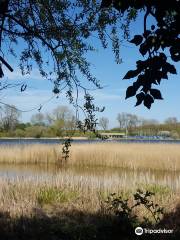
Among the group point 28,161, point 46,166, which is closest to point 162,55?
point 46,166

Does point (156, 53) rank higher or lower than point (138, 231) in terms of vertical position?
higher

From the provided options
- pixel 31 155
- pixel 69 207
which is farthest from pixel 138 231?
pixel 31 155

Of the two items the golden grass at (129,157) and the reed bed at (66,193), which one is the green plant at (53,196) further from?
the golden grass at (129,157)

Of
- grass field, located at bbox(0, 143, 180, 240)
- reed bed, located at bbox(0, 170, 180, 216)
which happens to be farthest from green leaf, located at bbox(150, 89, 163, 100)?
reed bed, located at bbox(0, 170, 180, 216)

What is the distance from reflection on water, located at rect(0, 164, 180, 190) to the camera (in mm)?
10078

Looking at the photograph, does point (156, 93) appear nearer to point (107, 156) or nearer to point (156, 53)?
point (156, 53)

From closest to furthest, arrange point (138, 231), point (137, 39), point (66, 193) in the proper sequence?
point (137, 39) < point (138, 231) < point (66, 193)

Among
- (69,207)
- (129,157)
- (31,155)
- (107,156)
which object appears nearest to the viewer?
(69,207)

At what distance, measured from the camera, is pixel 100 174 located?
1717cm

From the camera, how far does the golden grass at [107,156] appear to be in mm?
19609

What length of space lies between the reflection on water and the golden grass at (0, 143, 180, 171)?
76 cm

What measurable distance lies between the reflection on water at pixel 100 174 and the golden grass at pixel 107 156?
2.49 feet

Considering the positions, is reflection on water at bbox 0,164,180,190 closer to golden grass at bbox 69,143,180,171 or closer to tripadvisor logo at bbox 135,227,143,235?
golden grass at bbox 69,143,180,171

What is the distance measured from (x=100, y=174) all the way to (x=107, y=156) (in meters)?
4.04
